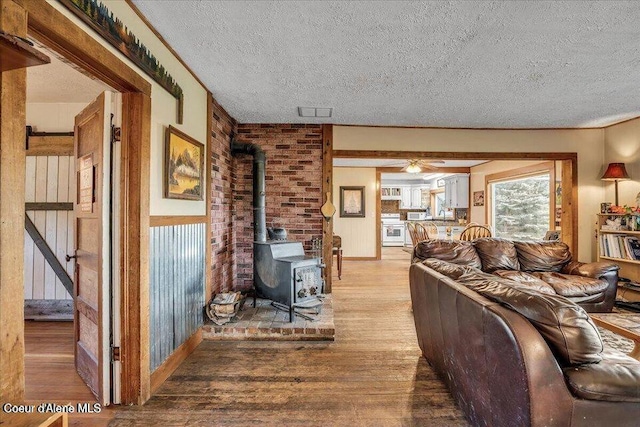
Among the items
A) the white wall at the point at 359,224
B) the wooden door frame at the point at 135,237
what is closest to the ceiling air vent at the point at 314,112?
the wooden door frame at the point at 135,237

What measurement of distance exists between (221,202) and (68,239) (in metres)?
1.68

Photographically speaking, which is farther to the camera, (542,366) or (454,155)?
(454,155)

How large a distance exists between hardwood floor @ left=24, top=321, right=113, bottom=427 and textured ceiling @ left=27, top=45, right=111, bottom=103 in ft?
7.19

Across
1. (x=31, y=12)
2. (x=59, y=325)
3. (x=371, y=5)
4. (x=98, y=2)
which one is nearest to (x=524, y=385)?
(x=371, y=5)

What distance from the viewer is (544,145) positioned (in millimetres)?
4289

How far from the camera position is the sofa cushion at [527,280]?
310 cm

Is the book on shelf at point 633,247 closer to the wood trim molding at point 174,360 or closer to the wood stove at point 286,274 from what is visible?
the wood stove at point 286,274

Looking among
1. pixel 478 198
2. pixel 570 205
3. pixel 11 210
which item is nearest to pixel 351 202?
pixel 478 198

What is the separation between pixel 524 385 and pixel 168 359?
7.28ft

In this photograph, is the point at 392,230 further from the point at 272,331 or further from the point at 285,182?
the point at 272,331

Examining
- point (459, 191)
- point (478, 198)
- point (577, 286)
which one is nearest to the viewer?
point (577, 286)

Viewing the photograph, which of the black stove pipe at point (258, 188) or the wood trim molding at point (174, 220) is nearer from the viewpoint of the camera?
the wood trim molding at point (174, 220)

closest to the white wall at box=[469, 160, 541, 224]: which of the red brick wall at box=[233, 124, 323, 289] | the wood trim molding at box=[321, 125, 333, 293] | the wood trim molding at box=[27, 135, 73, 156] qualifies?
the wood trim molding at box=[321, 125, 333, 293]

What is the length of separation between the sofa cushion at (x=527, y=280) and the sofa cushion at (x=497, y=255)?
4.2 inches
